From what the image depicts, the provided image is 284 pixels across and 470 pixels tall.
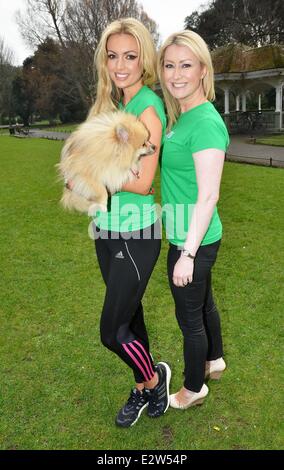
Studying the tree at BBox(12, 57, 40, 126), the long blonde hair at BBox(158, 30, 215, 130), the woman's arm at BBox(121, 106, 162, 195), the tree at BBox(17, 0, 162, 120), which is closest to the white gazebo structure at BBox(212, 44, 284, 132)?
the tree at BBox(17, 0, 162, 120)

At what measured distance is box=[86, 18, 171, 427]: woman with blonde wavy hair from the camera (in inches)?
90.0

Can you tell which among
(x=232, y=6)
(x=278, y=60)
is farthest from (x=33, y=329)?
(x=232, y=6)

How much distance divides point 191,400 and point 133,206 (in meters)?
1.62

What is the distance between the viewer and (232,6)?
129 feet

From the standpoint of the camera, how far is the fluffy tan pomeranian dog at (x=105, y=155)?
2232 millimetres

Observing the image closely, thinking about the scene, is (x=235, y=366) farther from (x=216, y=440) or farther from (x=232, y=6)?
(x=232, y=6)

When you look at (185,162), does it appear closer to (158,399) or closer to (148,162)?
(148,162)

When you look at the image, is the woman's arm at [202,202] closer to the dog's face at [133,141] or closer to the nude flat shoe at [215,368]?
the dog's face at [133,141]

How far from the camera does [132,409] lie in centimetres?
296

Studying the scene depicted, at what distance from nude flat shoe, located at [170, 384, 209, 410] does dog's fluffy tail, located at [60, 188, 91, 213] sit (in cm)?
160

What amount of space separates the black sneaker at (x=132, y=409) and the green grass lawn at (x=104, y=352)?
6cm

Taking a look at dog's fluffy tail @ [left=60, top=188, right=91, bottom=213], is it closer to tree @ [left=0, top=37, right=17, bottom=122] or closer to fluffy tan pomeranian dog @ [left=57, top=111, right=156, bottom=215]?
fluffy tan pomeranian dog @ [left=57, top=111, right=156, bottom=215]

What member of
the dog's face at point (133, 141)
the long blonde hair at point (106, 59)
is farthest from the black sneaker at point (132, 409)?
the long blonde hair at point (106, 59)
